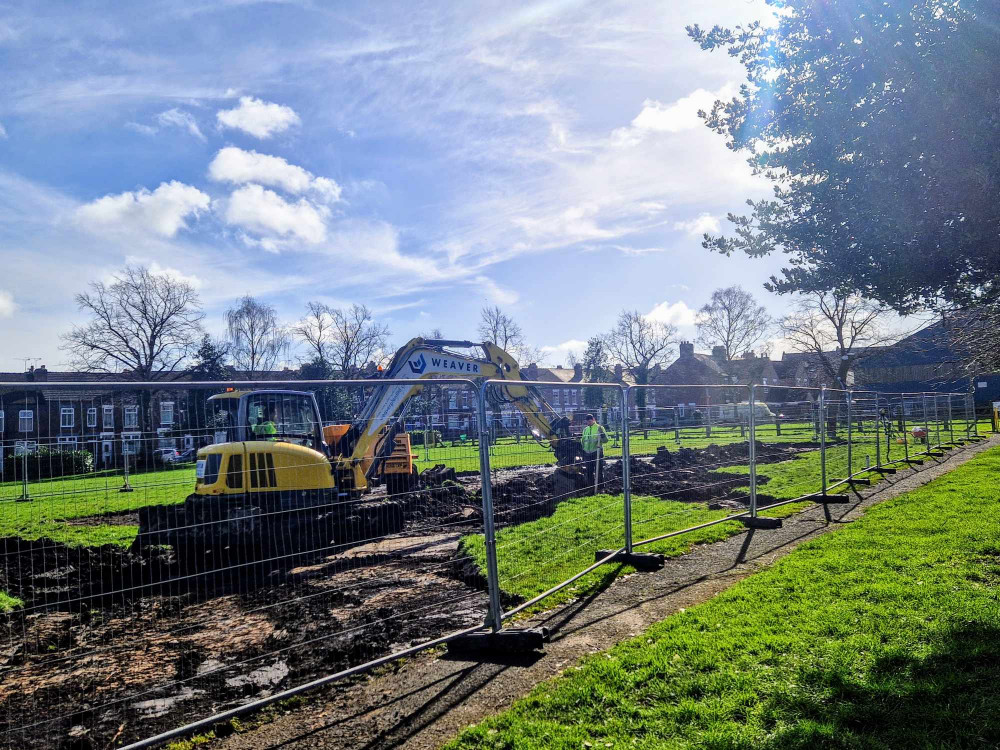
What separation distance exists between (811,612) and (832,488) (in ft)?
24.8

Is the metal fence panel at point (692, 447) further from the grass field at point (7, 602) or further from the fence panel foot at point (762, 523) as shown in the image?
the grass field at point (7, 602)

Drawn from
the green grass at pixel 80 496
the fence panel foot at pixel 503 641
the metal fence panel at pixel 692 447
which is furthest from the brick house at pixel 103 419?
the metal fence panel at pixel 692 447

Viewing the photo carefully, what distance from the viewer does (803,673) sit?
13.1 ft

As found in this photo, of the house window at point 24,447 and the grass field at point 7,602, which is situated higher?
the house window at point 24,447

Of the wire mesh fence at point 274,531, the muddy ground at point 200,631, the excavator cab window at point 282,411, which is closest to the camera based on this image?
the wire mesh fence at point 274,531

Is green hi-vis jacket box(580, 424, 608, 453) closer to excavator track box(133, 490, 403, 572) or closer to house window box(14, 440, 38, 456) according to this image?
excavator track box(133, 490, 403, 572)

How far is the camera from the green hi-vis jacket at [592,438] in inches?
325

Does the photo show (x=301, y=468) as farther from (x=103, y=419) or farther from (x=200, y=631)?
(x=103, y=419)

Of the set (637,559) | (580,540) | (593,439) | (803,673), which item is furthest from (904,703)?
(593,439)

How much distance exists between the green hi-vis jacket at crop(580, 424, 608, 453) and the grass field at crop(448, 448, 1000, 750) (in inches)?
104

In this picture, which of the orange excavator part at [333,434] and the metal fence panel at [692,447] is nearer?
the metal fence panel at [692,447]

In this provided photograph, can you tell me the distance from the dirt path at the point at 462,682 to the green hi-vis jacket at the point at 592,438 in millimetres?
1881

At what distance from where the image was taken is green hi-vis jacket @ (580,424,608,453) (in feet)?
27.1

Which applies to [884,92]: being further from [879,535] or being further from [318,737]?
[318,737]
